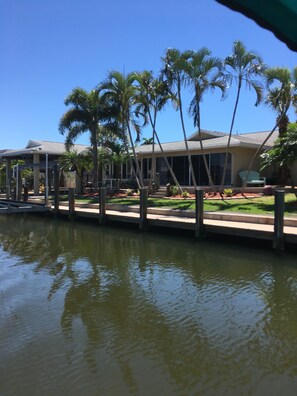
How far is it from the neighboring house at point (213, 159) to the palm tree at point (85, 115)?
481 cm

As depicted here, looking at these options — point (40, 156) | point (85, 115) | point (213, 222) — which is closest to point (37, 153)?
point (40, 156)

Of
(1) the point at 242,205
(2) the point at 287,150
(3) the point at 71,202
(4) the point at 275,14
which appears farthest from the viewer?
(3) the point at 71,202

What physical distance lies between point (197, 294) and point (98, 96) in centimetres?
2290

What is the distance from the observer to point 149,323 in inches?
295

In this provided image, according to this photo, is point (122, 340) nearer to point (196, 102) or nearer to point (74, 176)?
point (196, 102)

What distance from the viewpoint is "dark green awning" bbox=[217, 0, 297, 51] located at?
1.35 metres

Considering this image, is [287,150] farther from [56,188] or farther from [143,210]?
[56,188]

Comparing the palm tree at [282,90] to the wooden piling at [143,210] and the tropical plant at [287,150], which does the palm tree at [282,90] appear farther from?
the wooden piling at [143,210]

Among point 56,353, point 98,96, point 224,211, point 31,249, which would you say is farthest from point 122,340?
point 98,96

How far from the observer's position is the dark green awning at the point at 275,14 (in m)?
1.35

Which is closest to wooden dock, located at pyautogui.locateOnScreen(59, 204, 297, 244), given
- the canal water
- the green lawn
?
the canal water

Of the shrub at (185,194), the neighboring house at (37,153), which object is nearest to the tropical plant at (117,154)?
the neighboring house at (37,153)

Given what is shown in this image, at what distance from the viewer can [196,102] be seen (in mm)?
22391

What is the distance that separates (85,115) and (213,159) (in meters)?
9.90
